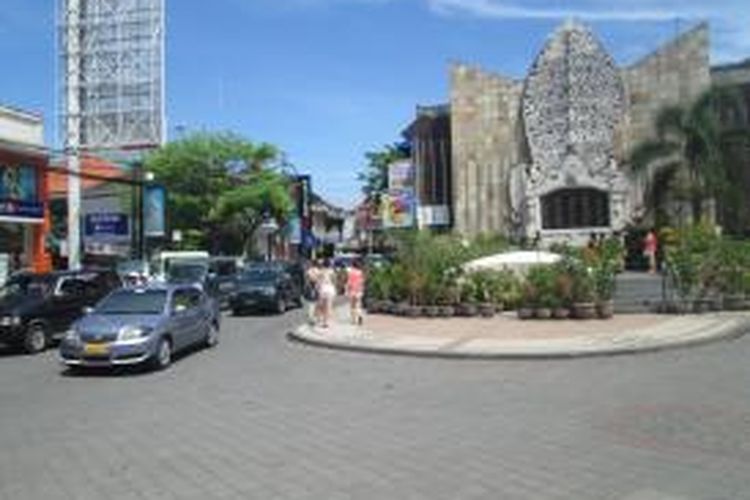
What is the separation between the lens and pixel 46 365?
21.4 m

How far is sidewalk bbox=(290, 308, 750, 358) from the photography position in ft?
66.4

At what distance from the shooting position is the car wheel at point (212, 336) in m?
23.9

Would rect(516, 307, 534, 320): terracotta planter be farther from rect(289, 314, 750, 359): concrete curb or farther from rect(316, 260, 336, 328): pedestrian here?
rect(316, 260, 336, 328): pedestrian

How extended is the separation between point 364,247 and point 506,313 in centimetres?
5456

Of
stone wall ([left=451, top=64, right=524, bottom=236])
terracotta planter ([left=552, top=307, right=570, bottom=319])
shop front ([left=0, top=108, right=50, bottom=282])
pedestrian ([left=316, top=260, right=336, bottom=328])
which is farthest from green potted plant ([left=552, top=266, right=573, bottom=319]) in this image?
stone wall ([left=451, top=64, right=524, bottom=236])

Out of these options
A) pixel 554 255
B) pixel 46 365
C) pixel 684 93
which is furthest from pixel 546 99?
pixel 46 365

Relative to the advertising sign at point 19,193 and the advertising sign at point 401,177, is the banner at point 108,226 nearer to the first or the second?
the advertising sign at point 19,193

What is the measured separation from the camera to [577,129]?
205 ft

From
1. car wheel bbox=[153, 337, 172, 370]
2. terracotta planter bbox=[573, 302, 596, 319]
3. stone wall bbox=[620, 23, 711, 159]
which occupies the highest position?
stone wall bbox=[620, 23, 711, 159]

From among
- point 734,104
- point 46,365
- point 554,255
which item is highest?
point 734,104

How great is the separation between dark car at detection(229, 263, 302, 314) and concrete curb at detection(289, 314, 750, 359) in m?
10.8

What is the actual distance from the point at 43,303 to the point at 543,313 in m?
11.2

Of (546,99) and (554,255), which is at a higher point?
(546,99)

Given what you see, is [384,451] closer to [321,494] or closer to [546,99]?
[321,494]
